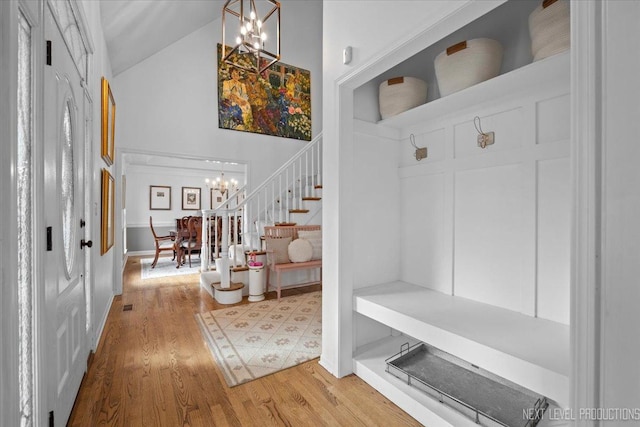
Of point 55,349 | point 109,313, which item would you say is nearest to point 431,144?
point 55,349

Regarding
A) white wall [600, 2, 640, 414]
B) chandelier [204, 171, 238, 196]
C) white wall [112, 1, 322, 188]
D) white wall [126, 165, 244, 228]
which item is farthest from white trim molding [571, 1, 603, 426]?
white wall [126, 165, 244, 228]

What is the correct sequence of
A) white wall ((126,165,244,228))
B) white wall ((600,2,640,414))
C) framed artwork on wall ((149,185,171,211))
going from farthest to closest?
framed artwork on wall ((149,185,171,211)), white wall ((126,165,244,228)), white wall ((600,2,640,414))

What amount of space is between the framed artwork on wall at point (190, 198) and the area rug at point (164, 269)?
217cm

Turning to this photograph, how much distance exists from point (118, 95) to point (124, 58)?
66 centimetres

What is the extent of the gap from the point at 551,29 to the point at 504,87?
32 centimetres

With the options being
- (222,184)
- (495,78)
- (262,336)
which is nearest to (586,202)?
(495,78)

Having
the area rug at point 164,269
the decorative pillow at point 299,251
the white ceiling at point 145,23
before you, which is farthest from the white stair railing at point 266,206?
the white ceiling at point 145,23

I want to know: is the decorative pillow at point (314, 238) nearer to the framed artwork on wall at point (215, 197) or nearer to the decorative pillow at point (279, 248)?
the decorative pillow at point (279, 248)

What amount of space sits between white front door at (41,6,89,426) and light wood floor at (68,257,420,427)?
19 cm

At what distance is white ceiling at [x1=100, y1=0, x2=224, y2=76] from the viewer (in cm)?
307

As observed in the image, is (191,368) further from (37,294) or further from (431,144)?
(431,144)

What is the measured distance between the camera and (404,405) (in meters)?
1.67

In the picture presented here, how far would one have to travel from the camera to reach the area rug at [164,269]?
5.30 m

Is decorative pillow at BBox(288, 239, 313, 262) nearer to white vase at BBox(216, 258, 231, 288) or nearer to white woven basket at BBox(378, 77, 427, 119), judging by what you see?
white vase at BBox(216, 258, 231, 288)
